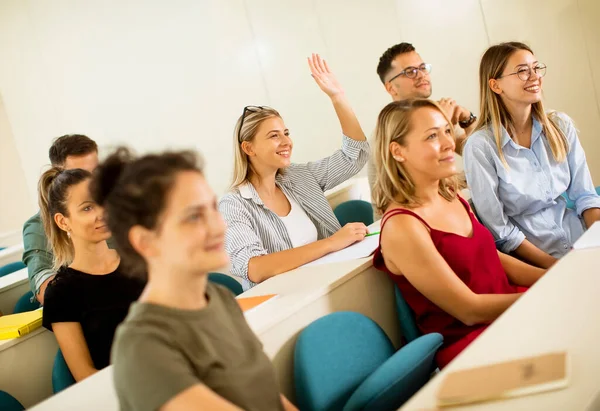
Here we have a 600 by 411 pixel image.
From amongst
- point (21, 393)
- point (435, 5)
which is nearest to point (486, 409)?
point (21, 393)

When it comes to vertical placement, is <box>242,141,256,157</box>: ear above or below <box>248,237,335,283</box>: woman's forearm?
above

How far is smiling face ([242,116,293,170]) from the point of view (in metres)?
A: 2.79

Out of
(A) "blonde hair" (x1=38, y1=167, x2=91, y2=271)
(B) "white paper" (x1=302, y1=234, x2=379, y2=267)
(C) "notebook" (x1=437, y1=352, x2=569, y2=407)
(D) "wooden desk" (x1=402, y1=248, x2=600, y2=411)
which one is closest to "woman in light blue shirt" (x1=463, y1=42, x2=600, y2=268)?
(B) "white paper" (x1=302, y1=234, x2=379, y2=267)

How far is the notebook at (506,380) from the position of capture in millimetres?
1118

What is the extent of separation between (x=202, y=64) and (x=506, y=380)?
5.60 meters

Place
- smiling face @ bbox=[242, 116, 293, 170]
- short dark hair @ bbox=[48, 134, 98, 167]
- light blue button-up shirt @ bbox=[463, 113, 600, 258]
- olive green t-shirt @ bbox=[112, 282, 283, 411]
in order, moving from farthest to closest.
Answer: short dark hair @ bbox=[48, 134, 98, 167] → smiling face @ bbox=[242, 116, 293, 170] → light blue button-up shirt @ bbox=[463, 113, 600, 258] → olive green t-shirt @ bbox=[112, 282, 283, 411]

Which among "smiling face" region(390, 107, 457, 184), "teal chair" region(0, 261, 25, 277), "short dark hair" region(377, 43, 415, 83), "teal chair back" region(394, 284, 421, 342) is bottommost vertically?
"teal chair back" region(394, 284, 421, 342)

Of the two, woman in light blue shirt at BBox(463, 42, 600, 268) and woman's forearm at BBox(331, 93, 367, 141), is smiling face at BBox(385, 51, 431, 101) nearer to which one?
woman's forearm at BBox(331, 93, 367, 141)

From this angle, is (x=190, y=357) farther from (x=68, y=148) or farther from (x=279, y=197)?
(x=68, y=148)

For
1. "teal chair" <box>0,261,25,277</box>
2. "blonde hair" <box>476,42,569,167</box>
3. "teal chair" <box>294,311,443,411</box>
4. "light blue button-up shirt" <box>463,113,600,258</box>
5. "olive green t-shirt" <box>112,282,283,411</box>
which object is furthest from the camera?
"teal chair" <box>0,261,25,277</box>

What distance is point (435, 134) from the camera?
2.11 m

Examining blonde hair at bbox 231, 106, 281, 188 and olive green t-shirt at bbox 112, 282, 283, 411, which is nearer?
olive green t-shirt at bbox 112, 282, 283, 411

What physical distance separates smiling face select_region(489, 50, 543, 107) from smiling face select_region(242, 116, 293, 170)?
905 millimetres

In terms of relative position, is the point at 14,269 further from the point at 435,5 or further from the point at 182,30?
the point at 435,5
